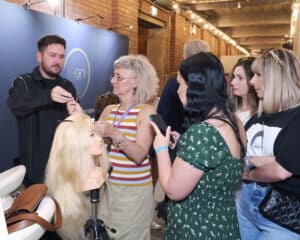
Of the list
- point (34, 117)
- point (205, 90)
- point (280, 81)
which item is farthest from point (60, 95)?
point (280, 81)

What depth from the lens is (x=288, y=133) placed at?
141 cm

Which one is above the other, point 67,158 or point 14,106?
point 14,106

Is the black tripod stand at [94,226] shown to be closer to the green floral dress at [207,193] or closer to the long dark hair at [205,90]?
the green floral dress at [207,193]

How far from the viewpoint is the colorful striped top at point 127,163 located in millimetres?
1809

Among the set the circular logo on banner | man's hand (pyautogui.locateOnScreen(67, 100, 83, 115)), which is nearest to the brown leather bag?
man's hand (pyautogui.locateOnScreen(67, 100, 83, 115))

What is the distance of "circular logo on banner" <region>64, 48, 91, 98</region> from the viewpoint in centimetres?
388

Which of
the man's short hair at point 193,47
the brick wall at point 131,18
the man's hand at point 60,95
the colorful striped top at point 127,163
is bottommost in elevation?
the colorful striped top at point 127,163

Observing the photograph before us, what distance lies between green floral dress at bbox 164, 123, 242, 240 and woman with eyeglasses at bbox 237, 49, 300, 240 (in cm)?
20

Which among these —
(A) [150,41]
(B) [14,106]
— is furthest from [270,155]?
(A) [150,41]

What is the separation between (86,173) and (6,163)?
5.79 feet

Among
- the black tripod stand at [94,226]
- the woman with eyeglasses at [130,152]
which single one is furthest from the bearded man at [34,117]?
the black tripod stand at [94,226]

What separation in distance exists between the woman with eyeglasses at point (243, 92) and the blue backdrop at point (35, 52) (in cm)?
184

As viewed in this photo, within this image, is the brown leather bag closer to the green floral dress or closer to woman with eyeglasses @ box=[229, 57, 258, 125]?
the green floral dress

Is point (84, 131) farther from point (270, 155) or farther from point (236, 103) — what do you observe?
point (236, 103)
